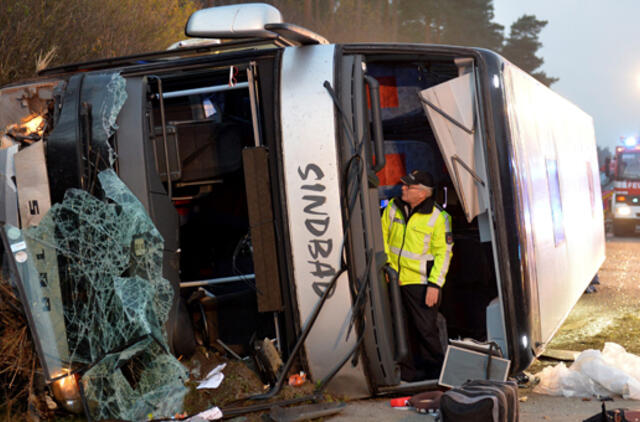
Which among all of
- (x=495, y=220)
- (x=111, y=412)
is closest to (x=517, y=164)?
(x=495, y=220)

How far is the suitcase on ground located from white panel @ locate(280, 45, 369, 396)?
3.05 ft

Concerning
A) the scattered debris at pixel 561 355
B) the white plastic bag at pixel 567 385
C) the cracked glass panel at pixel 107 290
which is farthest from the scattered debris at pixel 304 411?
the scattered debris at pixel 561 355

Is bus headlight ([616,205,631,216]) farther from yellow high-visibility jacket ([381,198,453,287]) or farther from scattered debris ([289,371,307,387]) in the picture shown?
scattered debris ([289,371,307,387])

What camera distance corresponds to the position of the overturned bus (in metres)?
4.34

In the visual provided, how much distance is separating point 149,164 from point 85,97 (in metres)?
0.58

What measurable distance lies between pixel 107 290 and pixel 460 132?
98.5 inches

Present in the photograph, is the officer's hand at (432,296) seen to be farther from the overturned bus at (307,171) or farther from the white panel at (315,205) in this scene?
the white panel at (315,205)

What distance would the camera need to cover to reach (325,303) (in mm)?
4363

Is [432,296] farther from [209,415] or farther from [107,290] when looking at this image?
[107,290]

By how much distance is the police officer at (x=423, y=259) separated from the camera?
17.6ft

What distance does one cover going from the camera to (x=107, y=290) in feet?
14.1

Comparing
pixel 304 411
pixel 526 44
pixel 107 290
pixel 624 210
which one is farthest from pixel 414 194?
pixel 526 44

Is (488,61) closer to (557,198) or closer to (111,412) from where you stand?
(557,198)

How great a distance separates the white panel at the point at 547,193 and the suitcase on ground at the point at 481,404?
120 cm
